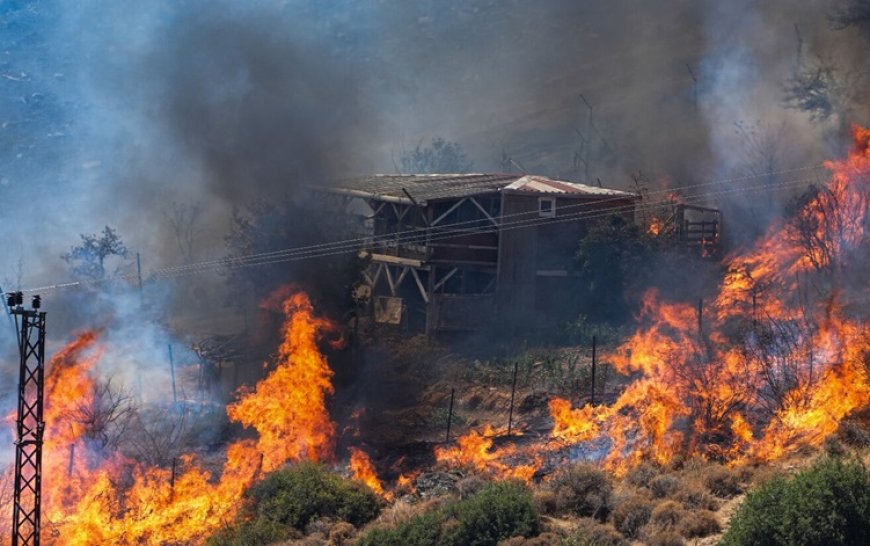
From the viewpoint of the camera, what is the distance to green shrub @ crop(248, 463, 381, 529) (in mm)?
22719

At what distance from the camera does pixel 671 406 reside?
80.8ft

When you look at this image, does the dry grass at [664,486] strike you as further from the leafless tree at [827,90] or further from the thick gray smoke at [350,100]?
the leafless tree at [827,90]

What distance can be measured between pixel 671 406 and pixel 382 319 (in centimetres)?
1577

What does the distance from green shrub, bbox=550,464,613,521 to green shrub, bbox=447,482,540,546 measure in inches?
41.5

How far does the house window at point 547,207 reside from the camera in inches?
A: 1453

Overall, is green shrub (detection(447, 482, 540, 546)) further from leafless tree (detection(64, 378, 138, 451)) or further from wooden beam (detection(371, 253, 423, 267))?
wooden beam (detection(371, 253, 423, 267))

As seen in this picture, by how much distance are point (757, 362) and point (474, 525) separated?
897 centimetres

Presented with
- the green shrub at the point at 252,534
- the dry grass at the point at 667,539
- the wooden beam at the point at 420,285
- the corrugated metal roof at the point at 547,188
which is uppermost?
the corrugated metal roof at the point at 547,188

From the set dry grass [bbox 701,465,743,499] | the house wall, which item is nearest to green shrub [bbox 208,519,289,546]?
dry grass [bbox 701,465,743,499]

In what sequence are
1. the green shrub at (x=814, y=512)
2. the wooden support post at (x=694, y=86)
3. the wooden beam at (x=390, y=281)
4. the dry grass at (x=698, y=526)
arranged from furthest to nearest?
the wooden support post at (x=694, y=86) < the wooden beam at (x=390, y=281) < the dry grass at (x=698, y=526) < the green shrub at (x=814, y=512)

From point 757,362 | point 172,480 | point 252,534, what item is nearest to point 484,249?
point 757,362

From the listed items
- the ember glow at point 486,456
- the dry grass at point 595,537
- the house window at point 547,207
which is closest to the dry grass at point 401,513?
the ember glow at point 486,456

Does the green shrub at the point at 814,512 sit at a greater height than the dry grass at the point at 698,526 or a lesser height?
greater

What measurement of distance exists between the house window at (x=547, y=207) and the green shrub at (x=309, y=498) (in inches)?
625
